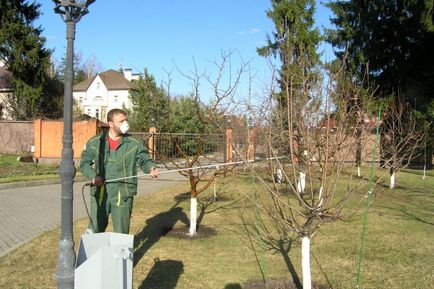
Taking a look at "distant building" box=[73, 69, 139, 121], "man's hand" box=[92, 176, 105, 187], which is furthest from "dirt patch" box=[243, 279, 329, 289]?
"distant building" box=[73, 69, 139, 121]

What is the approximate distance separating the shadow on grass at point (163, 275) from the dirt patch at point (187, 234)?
56.4 inches

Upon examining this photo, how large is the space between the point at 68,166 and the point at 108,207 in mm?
1557

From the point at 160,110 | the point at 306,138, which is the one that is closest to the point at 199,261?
the point at 306,138

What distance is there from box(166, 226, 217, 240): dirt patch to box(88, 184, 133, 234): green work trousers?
2461mm

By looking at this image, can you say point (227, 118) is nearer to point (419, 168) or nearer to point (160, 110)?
point (160, 110)

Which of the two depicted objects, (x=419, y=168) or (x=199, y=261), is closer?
(x=199, y=261)

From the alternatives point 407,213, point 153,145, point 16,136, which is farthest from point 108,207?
point 16,136

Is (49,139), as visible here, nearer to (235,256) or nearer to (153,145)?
(153,145)

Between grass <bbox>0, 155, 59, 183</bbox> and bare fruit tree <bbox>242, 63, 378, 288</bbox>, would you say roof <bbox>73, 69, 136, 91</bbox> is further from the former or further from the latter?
bare fruit tree <bbox>242, 63, 378, 288</bbox>

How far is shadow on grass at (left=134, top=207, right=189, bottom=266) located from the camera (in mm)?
7191

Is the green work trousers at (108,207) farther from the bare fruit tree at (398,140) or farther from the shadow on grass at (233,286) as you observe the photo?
the bare fruit tree at (398,140)

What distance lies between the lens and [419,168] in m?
27.9

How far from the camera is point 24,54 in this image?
103 feet

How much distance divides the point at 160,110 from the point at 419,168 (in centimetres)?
2213
